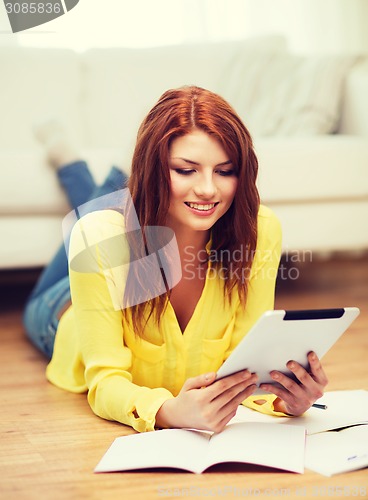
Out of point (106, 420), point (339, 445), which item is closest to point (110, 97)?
point (106, 420)

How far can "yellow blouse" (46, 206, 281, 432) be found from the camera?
50.4 inches

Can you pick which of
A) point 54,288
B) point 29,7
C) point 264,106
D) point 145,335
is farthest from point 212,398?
point 264,106

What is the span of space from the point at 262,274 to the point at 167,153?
0.30m

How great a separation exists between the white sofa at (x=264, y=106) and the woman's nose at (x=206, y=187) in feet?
3.23

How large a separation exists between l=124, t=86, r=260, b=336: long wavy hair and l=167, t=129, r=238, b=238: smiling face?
10mm

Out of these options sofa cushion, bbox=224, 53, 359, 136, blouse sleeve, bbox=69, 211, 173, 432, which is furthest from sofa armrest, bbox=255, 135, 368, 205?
blouse sleeve, bbox=69, 211, 173, 432

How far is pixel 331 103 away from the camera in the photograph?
2.54m

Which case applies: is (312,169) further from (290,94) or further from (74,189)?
(74,189)

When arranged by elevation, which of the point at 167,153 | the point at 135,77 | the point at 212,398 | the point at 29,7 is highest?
the point at 29,7

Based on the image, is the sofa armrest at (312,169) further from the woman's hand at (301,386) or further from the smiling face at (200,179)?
the woman's hand at (301,386)

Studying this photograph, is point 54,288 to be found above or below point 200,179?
below

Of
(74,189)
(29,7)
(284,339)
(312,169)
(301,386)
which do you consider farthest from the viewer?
(312,169)

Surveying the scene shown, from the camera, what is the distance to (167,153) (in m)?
1.23

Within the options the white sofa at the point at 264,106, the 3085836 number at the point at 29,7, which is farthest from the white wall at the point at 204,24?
the 3085836 number at the point at 29,7
